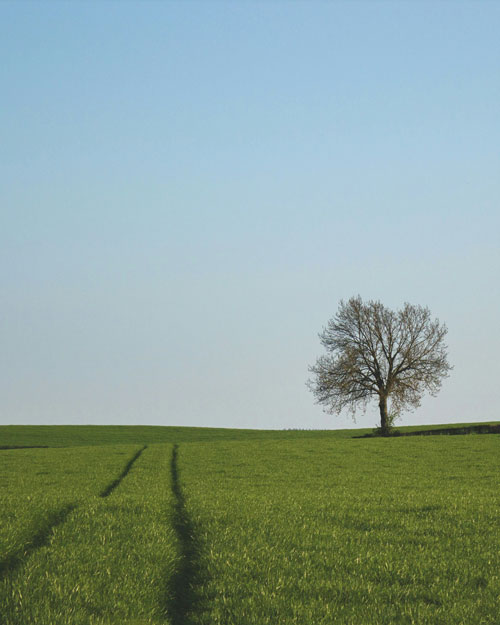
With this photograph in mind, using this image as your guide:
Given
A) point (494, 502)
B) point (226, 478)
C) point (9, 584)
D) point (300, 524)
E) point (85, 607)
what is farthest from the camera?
point (226, 478)

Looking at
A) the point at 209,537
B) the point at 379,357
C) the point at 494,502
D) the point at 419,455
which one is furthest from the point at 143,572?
the point at 379,357

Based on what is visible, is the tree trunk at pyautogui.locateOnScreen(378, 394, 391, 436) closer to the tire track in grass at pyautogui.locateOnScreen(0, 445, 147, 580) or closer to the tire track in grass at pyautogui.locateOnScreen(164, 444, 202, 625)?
the tire track in grass at pyautogui.locateOnScreen(0, 445, 147, 580)

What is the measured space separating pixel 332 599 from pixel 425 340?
66.4m

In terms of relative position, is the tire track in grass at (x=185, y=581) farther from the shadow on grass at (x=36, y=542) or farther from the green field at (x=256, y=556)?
the shadow on grass at (x=36, y=542)

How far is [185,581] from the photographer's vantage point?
1027cm

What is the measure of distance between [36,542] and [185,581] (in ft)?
13.1

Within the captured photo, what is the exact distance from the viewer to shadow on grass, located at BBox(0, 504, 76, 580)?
10.6 meters

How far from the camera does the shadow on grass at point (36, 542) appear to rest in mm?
10555

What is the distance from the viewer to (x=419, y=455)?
39906 mm

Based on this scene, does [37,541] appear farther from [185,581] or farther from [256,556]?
[256,556]

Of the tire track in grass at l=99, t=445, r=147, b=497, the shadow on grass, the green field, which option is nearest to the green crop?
the green field

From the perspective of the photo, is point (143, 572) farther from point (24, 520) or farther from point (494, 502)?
point (494, 502)

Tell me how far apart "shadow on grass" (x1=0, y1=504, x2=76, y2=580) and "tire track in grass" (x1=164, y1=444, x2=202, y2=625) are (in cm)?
276

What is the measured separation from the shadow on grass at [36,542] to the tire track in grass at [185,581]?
2758 mm
